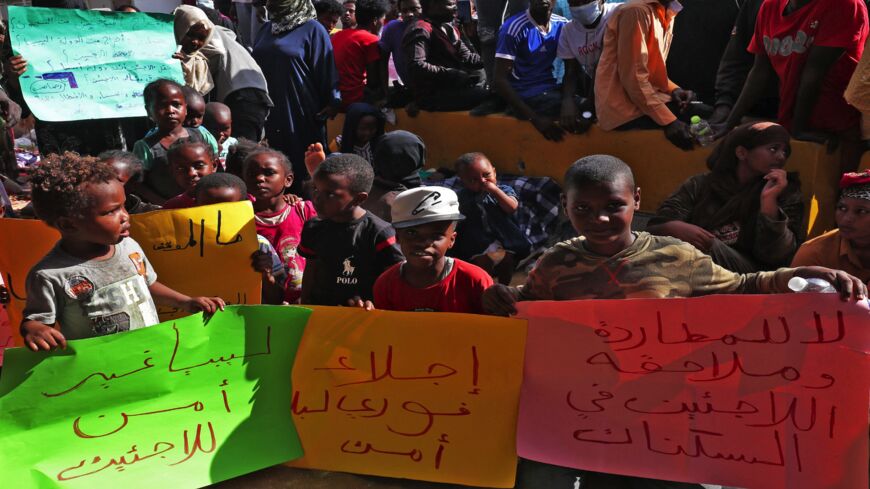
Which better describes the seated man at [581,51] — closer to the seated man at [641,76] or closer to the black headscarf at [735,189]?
the seated man at [641,76]

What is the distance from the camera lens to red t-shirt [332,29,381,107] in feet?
28.8

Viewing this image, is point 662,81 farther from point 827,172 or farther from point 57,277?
point 57,277

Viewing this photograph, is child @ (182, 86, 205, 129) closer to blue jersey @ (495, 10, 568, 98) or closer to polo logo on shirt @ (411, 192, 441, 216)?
blue jersey @ (495, 10, 568, 98)

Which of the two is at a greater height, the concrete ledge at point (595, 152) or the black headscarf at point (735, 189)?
the black headscarf at point (735, 189)

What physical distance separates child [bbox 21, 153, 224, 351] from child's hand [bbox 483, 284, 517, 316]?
1008 mm

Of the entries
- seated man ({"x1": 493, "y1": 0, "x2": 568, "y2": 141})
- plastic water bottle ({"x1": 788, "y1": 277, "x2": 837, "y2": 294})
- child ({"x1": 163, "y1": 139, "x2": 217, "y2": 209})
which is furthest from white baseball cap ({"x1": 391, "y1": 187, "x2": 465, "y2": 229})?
seated man ({"x1": 493, "y1": 0, "x2": 568, "y2": 141})

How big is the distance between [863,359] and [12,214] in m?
5.63

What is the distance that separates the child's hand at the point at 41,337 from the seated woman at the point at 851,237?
9.69ft

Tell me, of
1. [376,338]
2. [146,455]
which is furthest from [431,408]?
[146,455]

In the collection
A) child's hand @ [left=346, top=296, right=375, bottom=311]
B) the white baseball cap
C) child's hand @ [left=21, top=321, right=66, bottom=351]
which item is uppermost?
the white baseball cap

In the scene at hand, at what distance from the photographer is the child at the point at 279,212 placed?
14.3ft

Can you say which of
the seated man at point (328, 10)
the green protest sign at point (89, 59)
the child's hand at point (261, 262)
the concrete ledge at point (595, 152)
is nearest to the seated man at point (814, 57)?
the concrete ledge at point (595, 152)

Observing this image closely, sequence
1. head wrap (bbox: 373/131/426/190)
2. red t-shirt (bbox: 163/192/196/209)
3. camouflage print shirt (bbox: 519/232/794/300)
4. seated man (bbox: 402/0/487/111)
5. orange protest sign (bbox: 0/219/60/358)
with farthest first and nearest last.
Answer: seated man (bbox: 402/0/487/111)
head wrap (bbox: 373/131/426/190)
red t-shirt (bbox: 163/192/196/209)
orange protest sign (bbox: 0/219/60/358)
camouflage print shirt (bbox: 519/232/794/300)

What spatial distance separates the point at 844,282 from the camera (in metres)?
2.61
